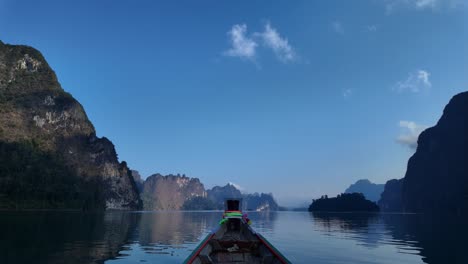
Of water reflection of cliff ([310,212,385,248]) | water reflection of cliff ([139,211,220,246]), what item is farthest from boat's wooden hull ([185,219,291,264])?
water reflection of cliff ([310,212,385,248])

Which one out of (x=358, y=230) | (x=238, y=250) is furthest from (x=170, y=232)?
(x=238, y=250)

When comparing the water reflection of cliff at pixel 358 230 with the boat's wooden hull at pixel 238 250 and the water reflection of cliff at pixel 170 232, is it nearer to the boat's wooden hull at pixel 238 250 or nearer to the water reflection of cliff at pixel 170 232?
the water reflection of cliff at pixel 170 232

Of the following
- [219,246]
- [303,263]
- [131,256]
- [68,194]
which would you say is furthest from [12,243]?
[68,194]

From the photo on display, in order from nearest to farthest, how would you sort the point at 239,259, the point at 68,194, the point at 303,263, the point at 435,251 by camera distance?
the point at 239,259 < the point at 303,263 < the point at 435,251 < the point at 68,194

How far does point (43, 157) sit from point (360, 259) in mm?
204344

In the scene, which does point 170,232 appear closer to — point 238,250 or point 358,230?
point 358,230

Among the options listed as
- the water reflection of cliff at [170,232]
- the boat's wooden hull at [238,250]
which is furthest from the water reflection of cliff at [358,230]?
the boat's wooden hull at [238,250]

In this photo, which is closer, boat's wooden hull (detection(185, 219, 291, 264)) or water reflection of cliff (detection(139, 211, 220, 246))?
boat's wooden hull (detection(185, 219, 291, 264))

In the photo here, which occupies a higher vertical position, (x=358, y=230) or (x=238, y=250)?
(x=238, y=250)

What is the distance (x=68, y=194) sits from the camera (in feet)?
572

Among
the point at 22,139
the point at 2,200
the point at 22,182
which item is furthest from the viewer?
the point at 22,139

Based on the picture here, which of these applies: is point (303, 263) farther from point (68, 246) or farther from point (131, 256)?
point (68, 246)

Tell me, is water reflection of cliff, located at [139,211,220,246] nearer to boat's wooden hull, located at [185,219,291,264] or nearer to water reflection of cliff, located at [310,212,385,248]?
boat's wooden hull, located at [185,219,291,264]

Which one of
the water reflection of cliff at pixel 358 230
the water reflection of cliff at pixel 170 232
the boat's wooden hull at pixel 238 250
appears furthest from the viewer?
the water reflection of cliff at pixel 358 230
